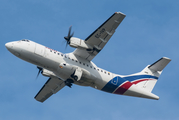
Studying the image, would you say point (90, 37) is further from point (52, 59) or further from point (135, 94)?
point (135, 94)

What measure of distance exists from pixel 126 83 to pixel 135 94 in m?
1.64

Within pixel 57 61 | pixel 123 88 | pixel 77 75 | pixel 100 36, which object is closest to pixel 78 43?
pixel 100 36

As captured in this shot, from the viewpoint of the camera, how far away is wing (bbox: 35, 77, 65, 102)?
34009 mm

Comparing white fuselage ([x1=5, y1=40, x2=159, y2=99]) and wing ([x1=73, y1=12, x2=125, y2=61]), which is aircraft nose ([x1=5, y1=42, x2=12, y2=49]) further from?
wing ([x1=73, y1=12, x2=125, y2=61])

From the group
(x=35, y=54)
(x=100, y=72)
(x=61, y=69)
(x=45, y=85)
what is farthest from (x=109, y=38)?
(x=45, y=85)

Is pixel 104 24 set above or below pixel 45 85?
above

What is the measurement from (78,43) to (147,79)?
10.5 meters

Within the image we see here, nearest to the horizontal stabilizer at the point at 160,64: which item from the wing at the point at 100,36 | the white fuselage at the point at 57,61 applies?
the white fuselage at the point at 57,61

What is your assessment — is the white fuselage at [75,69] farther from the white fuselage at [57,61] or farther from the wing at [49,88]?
the wing at [49,88]

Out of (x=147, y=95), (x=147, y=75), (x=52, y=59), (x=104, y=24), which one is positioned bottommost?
(x=147, y=95)

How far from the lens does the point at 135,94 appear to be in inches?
1251

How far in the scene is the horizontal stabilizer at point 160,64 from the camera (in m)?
32.5

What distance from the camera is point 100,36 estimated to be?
29125mm

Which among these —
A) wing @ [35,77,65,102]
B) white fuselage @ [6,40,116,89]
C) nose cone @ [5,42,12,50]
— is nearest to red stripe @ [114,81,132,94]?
white fuselage @ [6,40,116,89]
